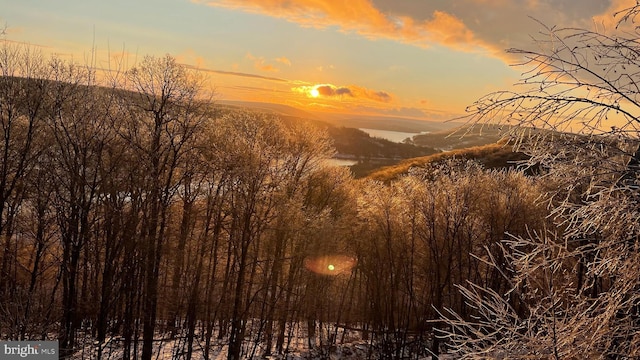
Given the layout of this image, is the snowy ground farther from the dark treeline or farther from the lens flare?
the lens flare

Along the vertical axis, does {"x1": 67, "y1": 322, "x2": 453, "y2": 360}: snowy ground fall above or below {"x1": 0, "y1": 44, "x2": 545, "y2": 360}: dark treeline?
below

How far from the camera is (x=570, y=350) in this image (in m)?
3.38

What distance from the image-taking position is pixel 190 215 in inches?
838

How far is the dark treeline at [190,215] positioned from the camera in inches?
715

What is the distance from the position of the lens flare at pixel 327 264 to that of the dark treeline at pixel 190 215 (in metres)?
0.17

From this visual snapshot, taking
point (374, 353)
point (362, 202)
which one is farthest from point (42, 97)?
point (374, 353)

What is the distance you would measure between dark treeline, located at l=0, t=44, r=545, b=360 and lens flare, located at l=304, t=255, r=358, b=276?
17cm

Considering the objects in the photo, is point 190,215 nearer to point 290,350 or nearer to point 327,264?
point 327,264

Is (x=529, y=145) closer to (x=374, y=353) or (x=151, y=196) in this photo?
(x=151, y=196)

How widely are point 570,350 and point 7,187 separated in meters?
24.0

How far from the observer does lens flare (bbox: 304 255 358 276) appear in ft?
73.5

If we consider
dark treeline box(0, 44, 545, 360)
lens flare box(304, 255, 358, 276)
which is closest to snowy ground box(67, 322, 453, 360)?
dark treeline box(0, 44, 545, 360)

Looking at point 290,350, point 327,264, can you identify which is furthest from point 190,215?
point 290,350

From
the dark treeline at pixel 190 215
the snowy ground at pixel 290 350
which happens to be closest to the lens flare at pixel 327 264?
the dark treeline at pixel 190 215
